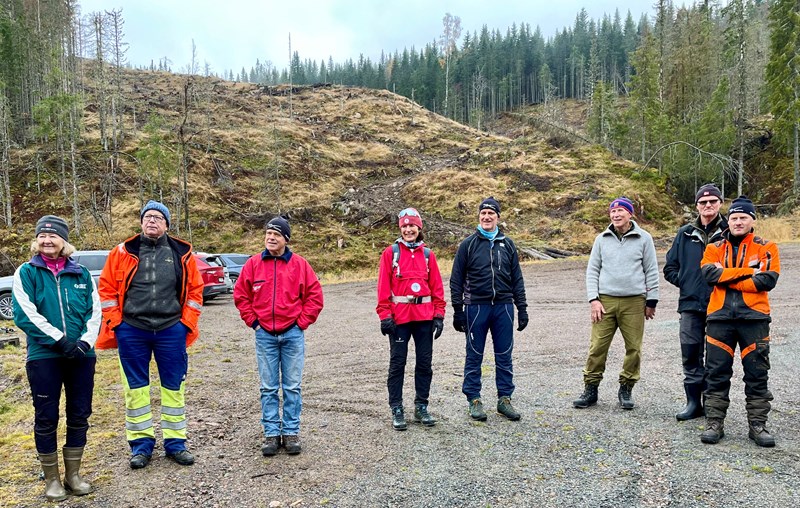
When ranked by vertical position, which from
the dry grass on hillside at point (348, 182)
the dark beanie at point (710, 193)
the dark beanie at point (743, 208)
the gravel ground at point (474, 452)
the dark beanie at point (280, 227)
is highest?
the dry grass on hillside at point (348, 182)

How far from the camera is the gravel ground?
343cm

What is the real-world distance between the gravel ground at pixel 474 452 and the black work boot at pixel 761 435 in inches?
2.7

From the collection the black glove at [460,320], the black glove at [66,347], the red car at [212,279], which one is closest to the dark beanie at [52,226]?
the black glove at [66,347]

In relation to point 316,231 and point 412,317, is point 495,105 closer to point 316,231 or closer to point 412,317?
point 316,231

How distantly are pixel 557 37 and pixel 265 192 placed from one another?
275ft

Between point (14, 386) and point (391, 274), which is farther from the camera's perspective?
point (14, 386)

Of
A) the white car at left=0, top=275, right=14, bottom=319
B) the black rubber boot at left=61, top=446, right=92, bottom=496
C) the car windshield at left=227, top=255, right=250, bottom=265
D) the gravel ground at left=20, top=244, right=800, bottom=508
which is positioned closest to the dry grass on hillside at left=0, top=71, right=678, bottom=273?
the car windshield at left=227, top=255, right=250, bottom=265

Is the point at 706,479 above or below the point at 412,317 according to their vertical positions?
below

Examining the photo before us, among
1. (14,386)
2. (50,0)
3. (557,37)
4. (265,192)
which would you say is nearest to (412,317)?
(14,386)

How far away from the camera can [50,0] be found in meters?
42.7

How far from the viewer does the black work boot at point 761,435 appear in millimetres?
4062

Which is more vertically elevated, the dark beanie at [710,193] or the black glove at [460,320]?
the dark beanie at [710,193]

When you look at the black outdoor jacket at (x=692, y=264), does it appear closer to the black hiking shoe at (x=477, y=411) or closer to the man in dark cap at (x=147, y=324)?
the black hiking shoe at (x=477, y=411)

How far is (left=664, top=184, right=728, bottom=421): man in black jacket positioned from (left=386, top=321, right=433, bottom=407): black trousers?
94.3 inches
